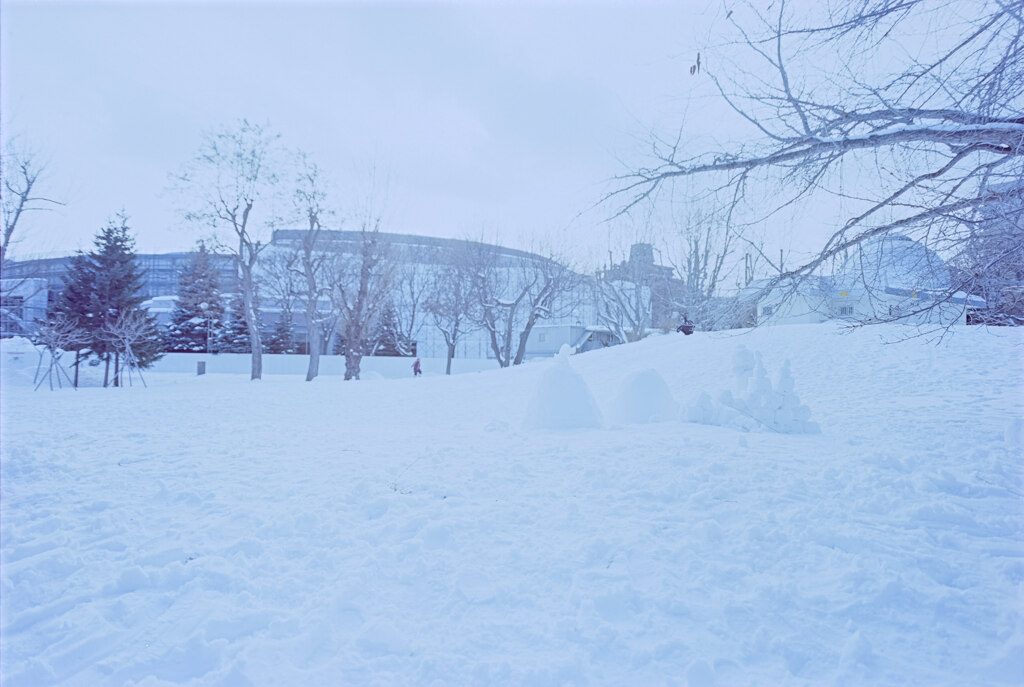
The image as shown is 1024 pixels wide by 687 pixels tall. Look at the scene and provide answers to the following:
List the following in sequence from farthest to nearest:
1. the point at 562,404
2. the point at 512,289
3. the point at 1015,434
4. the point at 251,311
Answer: the point at 512,289, the point at 251,311, the point at 562,404, the point at 1015,434

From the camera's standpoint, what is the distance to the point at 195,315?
3309 cm

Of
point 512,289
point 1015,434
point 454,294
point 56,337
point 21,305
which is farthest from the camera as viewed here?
point 512,289

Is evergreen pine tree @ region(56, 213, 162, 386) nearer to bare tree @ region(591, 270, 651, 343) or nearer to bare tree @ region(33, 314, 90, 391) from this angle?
bare tree @ region(33, 314, 90, 391)

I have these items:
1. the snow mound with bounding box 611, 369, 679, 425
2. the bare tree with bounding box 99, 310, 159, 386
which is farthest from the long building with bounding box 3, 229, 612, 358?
the snow mound with bounding box 611, 369, 679, 425

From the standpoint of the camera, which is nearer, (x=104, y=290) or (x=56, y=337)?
(x=56, y=337)

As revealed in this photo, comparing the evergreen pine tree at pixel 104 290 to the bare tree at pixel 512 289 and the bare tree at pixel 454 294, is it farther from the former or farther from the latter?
the bare tree at pixel 512 289

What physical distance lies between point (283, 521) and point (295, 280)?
22076 millimetres

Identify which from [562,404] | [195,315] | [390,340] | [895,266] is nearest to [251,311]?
[390,340]

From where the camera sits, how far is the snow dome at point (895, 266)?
4.29 meters

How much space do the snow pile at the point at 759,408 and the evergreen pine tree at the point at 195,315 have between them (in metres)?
29.9

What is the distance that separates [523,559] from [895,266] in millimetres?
4122

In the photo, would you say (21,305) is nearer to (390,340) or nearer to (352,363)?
(352,363)

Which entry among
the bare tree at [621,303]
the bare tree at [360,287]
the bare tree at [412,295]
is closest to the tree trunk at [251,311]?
the bare tree at [360,287]

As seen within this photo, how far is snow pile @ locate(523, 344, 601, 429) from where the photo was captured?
7844 mm
